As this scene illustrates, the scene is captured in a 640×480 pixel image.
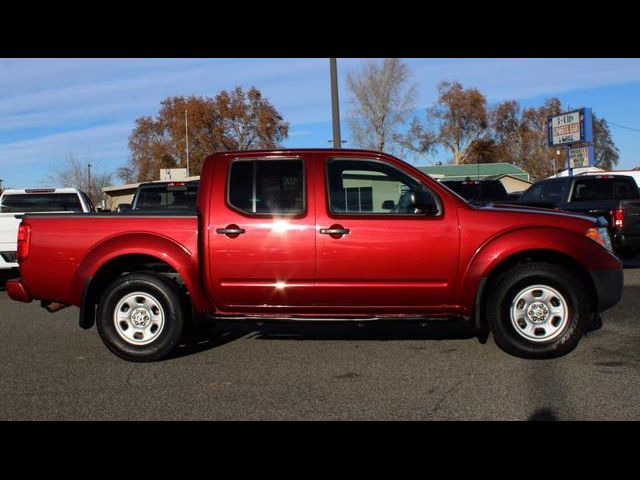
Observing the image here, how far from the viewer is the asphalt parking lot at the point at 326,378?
14.9 feet

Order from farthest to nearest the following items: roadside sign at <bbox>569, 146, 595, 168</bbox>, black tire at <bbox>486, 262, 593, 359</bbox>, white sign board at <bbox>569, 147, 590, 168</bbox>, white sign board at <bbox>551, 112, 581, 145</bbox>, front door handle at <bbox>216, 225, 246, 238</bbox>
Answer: white sign board at <bbox>569, 147, 590, 168</bbox>, roadside sign at <bbox>569, 146, 595, 168</bbox>, white sign board at <bbox>551, 112, 581, 145</bbox>, front door handle at <bbox>216, 225, 246, 238</bbox>, black tire at <bbox>486, 262, 593, 359</bbox>

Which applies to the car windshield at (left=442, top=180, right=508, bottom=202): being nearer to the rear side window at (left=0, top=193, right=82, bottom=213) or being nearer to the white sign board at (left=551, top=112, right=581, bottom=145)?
the rear side window at (left=0, top=193, right=82, bottom=213)

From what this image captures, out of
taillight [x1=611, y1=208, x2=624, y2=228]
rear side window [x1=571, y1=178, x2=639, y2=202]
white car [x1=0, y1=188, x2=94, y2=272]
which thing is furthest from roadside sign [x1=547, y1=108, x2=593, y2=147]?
white car [x1=0, y1=188, x2=94, y2=272]

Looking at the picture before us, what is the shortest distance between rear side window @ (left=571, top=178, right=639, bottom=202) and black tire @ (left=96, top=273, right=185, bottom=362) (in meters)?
9.46

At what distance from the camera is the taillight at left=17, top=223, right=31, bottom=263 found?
6062mm

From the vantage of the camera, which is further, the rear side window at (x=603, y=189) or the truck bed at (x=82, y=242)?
the rear side window at (x=603, y=189)

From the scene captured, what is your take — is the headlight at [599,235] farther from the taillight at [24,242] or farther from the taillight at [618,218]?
the taillight at [618,218]

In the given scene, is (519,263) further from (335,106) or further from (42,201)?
(335,106)

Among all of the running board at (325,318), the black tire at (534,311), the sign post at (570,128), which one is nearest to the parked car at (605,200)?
the black tire at (534,311)

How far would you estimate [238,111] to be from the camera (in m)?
55.2

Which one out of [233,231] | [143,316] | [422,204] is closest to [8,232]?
[143,316]

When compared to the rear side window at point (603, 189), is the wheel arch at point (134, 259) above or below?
below
